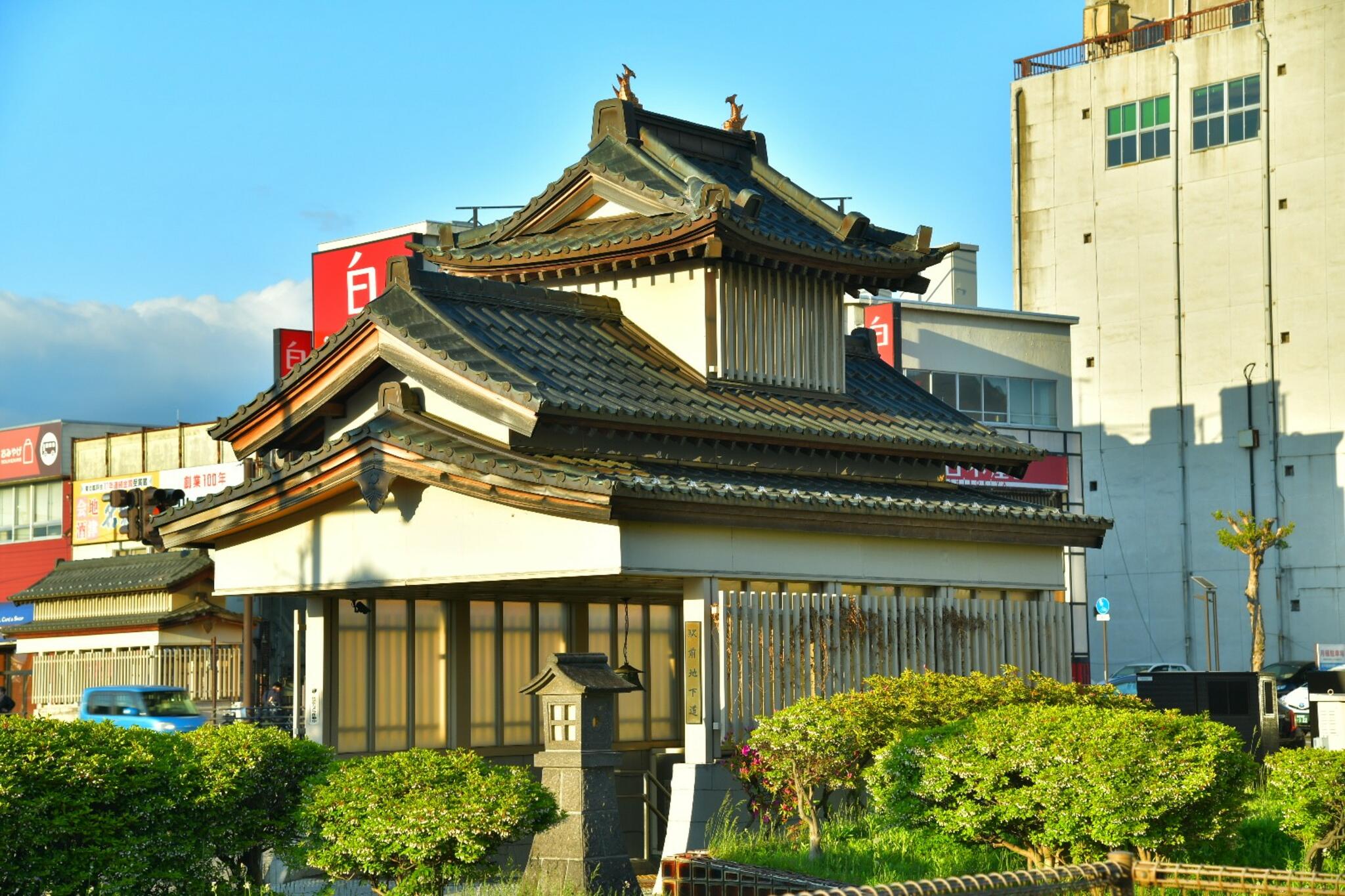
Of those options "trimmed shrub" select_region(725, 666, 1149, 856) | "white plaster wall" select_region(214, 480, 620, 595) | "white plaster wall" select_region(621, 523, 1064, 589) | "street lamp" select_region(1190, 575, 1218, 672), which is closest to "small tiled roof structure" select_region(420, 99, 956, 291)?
"white plaster wall" select_region(621, 523, 1064, 589)

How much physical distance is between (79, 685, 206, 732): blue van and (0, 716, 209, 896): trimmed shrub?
2102cm

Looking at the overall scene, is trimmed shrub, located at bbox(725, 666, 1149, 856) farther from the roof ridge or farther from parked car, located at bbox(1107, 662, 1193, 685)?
parked car, located at bbox(1107, 662, 1193, 685)

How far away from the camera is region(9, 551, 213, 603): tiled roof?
47.5m

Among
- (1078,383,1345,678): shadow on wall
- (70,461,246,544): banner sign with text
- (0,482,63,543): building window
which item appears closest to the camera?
(70,461,246,544): banner sign with text

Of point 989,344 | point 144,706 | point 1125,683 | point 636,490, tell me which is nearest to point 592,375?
point 636,490

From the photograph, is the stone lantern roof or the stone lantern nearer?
the stone lantern

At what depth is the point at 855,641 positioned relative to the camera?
2378 centimetres

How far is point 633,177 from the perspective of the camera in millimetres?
26844

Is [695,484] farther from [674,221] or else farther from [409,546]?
[674,221]

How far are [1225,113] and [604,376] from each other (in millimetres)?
54719

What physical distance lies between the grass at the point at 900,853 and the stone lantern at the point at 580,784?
6.64ft

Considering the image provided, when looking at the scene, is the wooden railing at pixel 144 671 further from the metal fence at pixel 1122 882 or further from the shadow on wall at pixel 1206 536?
the shadow on wall at pixel 1206 536

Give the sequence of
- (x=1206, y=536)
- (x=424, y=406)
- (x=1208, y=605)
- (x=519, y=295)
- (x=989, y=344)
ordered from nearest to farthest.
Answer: (x=424, y=406) → (x=519, y=295) → (x=989, y=344) → (x=1208, y=605) → (x=1206, y=536)

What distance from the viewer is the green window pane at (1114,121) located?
74938 mm
